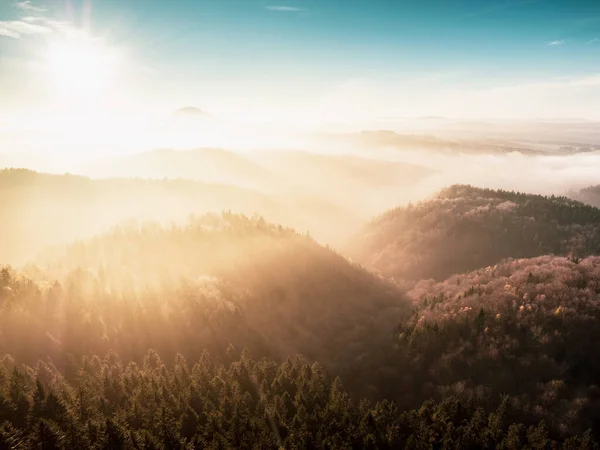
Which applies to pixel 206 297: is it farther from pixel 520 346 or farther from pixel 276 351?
pixel 520 346

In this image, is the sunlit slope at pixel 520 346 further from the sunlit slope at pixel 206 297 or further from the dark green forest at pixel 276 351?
the sunlit slope at pixel 206 297

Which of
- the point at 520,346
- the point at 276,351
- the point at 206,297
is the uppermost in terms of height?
the point at 206,297

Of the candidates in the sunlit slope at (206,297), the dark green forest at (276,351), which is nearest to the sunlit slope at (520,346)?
the dark green forest at (276,351)

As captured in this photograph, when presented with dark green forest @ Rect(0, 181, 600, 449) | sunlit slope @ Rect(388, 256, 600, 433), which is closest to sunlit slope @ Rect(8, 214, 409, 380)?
dark green forest @ Rect(0, 181, 600, 449)

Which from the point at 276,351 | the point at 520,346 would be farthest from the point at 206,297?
the point at 520,346

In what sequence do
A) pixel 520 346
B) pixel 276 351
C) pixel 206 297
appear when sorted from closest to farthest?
1. pixel 520 346
2. pixel 276 351
3. pixel 206 297

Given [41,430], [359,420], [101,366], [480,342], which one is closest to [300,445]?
[359,420]
